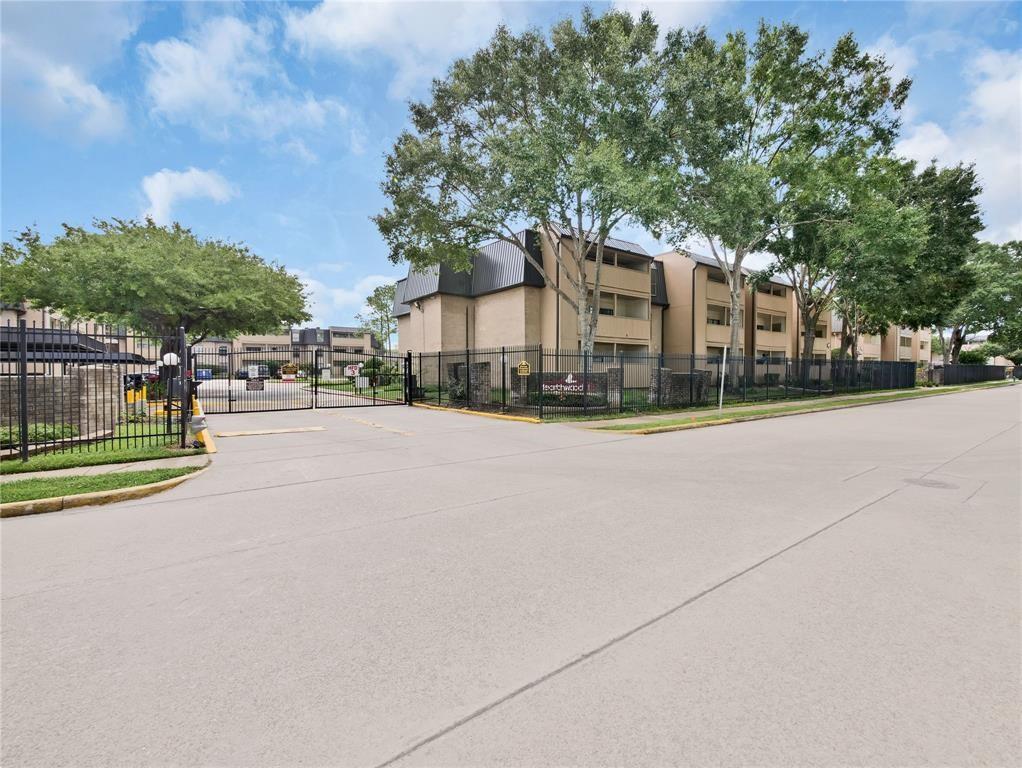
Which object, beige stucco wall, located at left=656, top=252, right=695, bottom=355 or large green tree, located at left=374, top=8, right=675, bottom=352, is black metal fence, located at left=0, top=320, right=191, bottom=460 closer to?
large green tree, located at left=374, top=8, right=675, bottom=352

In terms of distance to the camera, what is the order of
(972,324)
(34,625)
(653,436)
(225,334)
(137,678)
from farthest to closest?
(972,324) → (225,334) → (653,436) → (34,625) → (137,678)

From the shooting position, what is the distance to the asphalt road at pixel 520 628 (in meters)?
2.23

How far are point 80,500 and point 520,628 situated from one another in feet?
21.9

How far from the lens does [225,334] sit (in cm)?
3244

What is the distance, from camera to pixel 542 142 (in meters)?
18.3

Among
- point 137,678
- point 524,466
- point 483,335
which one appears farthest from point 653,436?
point 483,335

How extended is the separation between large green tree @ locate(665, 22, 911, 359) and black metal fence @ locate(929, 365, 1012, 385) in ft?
119

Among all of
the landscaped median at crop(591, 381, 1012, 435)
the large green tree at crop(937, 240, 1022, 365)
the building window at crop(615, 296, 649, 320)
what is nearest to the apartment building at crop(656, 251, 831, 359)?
the building window at crop(615, 296, 649, 320)

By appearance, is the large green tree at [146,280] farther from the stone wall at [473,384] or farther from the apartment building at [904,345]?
the apartment building at [904,345]

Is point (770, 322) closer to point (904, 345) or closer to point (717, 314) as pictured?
point (717, 314)

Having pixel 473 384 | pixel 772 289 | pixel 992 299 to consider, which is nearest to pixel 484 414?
pixel 473 384

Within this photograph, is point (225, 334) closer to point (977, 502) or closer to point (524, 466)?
point (524, 466)

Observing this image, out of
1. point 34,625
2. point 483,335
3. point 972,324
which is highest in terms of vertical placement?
point 972,324

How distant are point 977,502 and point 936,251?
114ft
